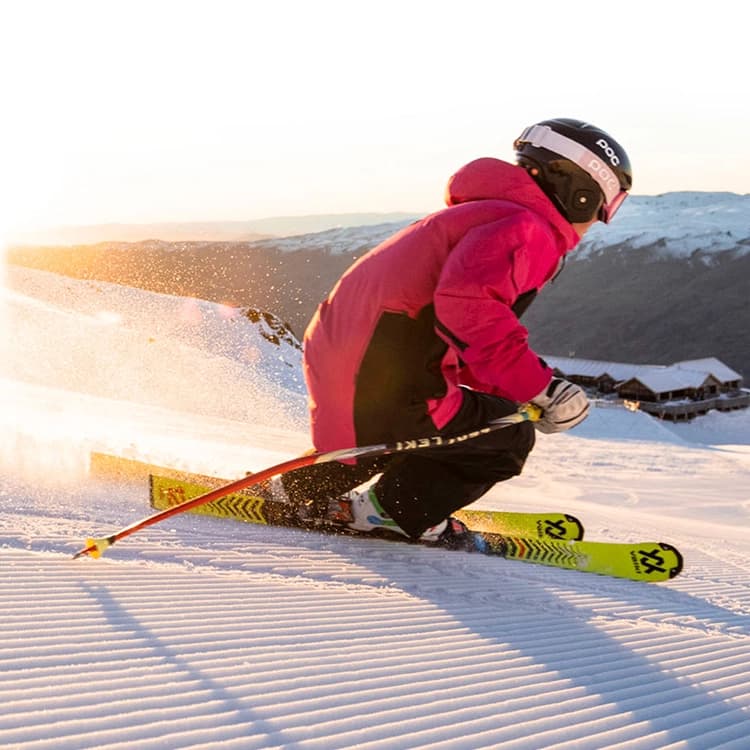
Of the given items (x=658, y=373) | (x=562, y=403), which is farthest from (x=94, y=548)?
Answer: (x=658, y=373)

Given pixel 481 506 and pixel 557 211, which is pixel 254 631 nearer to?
pixel 557 211

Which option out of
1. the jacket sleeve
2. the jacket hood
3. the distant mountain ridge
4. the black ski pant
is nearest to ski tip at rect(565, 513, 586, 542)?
the black ski pant

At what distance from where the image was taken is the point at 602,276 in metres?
95.0

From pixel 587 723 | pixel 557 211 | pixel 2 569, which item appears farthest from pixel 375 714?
pixel 557 211

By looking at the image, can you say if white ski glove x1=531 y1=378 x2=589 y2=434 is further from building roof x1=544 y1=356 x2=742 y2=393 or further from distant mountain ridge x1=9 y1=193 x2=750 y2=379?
distant mountain ridge x1=9 y1=193 x2=750 y2=379

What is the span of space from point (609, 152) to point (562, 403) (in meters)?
1.18

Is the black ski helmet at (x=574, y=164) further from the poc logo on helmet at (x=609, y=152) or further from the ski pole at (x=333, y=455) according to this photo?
the ski pole at (x=333, y=455)

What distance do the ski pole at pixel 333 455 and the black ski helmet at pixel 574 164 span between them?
3.04 ft

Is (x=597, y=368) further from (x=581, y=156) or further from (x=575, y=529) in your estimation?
(x=581, y=156)

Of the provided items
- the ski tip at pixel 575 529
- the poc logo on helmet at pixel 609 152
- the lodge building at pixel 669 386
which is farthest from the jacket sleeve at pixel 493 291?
the lodge building at pixel 669 386

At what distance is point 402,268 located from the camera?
3420mm

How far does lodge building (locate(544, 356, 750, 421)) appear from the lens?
1446 inches

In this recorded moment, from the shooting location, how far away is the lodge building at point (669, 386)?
3672 centimetres

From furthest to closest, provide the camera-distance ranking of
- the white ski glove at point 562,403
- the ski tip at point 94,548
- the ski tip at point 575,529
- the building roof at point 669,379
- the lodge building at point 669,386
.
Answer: the building roof at point 669,379
the lodge building at point 669,386
the ski tip at point 575,529
the white ski glove at point 562,403
the ski tip at point 94,548
